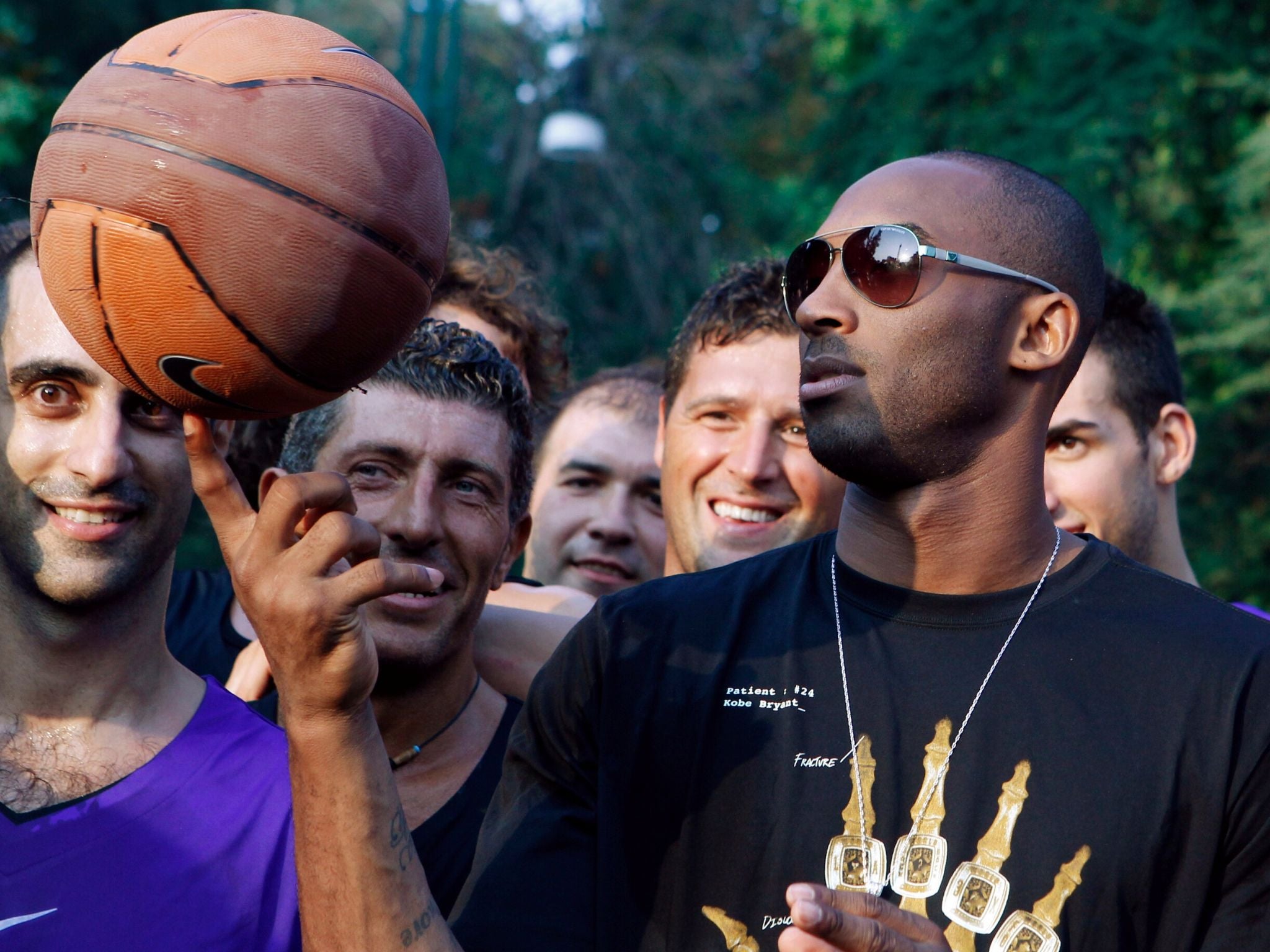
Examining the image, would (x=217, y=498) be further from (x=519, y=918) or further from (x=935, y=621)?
(x=935, y=621)

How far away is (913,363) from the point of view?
288cm

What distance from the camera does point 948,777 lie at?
261 centimetres

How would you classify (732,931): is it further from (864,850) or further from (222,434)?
Answer: (222,434)

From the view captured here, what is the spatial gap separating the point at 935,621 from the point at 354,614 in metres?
Answer: 1.11

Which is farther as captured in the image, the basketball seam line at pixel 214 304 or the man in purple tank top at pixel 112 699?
the man in purple tank top at pixel 112 699

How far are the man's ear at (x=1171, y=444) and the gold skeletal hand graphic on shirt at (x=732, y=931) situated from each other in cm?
291

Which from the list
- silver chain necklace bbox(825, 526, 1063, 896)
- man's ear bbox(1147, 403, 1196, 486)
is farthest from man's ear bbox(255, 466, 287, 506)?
man's ear bbox(1147, 403, 1196, 486)

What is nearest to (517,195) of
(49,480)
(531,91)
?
(531,91)

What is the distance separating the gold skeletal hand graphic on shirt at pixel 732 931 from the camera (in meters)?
2.59

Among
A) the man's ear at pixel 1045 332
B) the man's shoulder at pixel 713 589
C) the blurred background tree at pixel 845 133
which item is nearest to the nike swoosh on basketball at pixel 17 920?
the man's shoulder at pixel 713 589

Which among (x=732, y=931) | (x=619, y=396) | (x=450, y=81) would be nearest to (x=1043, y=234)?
(x=732, y=931)

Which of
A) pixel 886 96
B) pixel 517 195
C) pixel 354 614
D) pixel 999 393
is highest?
pixel 999 393

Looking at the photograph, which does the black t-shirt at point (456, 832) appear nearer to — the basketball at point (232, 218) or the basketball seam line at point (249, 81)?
the basketball at point (232, 218)

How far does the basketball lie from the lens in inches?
96.7
